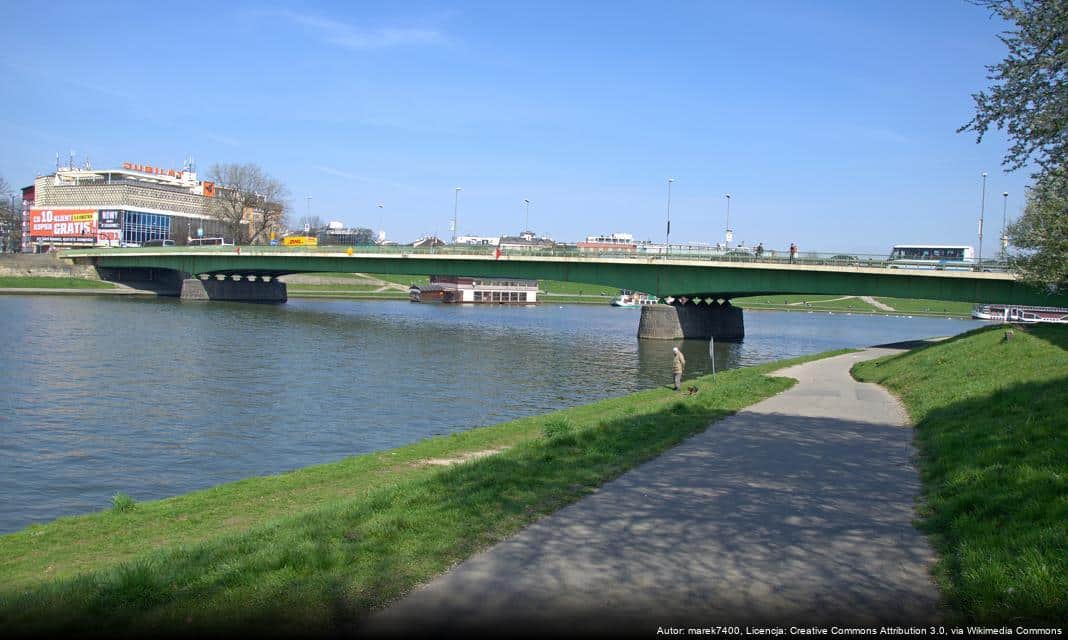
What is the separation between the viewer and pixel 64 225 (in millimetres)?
140125

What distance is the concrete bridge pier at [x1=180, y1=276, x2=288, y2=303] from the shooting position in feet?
299

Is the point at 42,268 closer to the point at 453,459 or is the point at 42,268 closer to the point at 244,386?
the point at 244,386

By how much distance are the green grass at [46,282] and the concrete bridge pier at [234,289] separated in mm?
13189

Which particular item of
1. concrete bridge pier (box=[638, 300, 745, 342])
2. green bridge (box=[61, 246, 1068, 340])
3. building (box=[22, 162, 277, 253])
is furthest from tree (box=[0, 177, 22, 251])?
concrete bridge pier (box=[638, 300, 745, 342])

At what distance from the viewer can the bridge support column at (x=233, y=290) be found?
91188mm

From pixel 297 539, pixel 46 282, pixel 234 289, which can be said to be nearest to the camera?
pixel 297 539

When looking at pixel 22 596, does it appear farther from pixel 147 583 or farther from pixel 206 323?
pixel 206 323

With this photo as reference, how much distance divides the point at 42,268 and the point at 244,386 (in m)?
81.4

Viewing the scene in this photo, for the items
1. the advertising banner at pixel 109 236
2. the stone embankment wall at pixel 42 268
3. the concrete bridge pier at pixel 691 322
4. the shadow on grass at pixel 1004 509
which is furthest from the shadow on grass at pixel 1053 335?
the advertising banner at pixel 109 236

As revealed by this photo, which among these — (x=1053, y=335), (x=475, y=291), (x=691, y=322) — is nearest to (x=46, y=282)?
(x=475, y=291)

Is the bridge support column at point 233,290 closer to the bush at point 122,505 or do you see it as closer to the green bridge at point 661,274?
the green bridge at point 661,274

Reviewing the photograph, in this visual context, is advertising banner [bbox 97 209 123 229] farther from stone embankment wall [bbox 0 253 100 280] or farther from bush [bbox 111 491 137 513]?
bush [bbox 111 491 137 513]

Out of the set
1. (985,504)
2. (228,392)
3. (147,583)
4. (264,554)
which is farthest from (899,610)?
(228,392)

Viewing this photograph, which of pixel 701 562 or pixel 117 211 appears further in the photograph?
pixel 117 211
